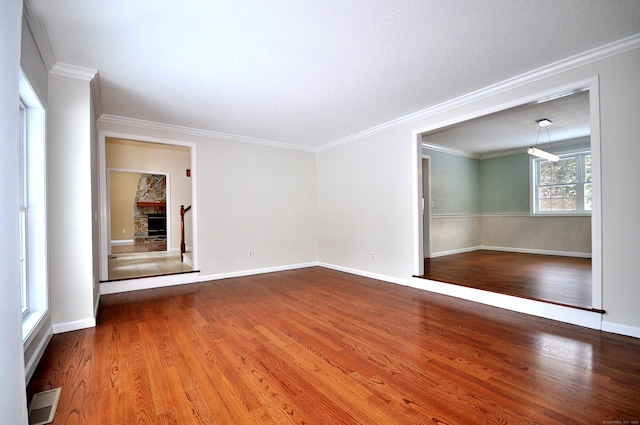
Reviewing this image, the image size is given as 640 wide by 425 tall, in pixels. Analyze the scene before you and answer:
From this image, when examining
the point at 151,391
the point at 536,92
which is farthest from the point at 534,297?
the point at 151,391

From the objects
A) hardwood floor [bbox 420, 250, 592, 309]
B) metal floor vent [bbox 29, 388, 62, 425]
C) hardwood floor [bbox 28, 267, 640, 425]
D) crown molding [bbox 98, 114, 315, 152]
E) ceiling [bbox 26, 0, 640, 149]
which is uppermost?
ceiling [bbox 26, 0, 640, 149]

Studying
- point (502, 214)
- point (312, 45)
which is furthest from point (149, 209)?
point (502, 214)

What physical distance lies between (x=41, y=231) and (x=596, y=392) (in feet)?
13.4

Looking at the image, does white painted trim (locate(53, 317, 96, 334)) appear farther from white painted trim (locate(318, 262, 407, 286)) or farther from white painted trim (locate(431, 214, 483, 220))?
white painted trim (locate(431, 214, 483, 220))

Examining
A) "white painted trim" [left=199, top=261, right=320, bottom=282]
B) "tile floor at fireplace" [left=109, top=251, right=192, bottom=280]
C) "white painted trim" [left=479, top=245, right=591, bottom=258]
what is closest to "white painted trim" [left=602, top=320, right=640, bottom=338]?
"white painted trim" [left=199, top=261, right=320, bottom=282]

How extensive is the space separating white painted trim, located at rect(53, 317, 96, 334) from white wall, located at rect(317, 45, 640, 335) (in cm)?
367

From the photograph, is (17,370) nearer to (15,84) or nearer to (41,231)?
(15,84)

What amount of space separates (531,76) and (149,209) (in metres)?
11.4

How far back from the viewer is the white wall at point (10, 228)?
3.96 ft

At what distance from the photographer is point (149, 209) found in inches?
422

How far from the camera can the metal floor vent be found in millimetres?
1517

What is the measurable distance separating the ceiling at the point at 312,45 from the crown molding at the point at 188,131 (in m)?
0.41

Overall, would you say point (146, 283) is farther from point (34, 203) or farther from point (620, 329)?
point (620, 329)

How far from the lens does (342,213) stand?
18.0 ft
